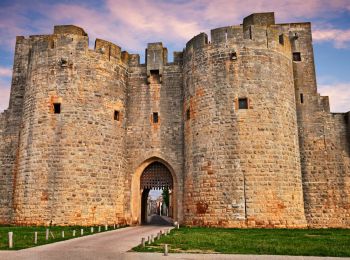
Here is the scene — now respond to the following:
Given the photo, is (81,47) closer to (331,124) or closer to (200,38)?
(200,38)

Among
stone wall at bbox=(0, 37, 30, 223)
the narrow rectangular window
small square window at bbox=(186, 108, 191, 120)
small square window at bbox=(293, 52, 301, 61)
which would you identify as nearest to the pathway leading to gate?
small square window at bbox=(186, 108, 191, 120)

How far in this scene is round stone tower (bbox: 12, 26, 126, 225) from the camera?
1700 centimetres

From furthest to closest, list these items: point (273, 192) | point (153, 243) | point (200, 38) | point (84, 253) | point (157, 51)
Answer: point (157, 51) < point (200, 38) < point (273, 192) < point (153, 243) < point (84, 253)

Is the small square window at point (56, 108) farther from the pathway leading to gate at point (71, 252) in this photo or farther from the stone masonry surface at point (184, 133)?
the pathway leading to gate at point (71, 252)

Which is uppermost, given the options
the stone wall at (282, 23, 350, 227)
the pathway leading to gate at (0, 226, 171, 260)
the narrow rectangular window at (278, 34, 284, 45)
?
the narrow rectangular window at (278, 34, 284, 45)

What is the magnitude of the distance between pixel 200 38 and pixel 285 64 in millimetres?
4478

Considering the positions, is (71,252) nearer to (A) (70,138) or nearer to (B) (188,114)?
(A) (70,138)

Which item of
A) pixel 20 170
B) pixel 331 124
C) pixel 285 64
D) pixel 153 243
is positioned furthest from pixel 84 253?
pixel 331 124

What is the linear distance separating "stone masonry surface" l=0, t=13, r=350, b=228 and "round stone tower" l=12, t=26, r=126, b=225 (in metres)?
0.05

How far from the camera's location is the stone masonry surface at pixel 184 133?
16.7 m

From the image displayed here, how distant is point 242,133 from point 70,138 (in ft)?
26.6

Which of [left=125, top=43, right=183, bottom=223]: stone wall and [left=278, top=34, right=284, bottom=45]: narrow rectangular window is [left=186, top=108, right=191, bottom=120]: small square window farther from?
[left=278, top=34, right=284, bottom=45]: narrow rectangular window

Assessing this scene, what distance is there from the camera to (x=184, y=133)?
1919 centimetres

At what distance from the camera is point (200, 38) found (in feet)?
61.8
